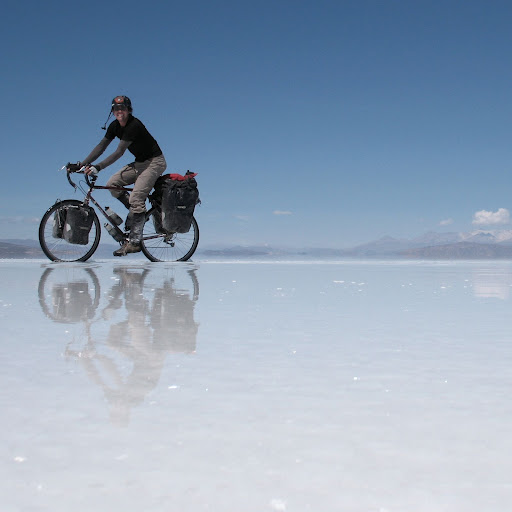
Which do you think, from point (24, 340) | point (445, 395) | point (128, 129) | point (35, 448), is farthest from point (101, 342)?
point (128, 129)

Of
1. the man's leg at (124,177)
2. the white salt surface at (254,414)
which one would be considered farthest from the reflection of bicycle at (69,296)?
the man's leg at (124,177)

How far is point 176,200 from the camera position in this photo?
9.38 metres

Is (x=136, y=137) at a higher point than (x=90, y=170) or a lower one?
higher

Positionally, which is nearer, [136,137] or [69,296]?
[69,296]

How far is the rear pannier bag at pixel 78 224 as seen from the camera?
9383 millimetres

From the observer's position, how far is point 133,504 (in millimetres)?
1062

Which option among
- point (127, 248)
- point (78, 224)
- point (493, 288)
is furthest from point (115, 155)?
point (493, 288)

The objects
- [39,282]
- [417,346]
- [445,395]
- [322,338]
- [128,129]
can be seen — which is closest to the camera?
[445,395]

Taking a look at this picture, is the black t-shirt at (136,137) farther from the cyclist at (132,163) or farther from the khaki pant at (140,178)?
the khaki pant at (140,178)

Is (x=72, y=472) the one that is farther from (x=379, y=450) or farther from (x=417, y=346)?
(x=417, y=346)

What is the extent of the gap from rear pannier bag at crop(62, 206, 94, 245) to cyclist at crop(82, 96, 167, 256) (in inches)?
21.7

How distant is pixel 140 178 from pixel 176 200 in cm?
65

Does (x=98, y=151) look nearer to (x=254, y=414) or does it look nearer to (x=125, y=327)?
(x=125, y=327)

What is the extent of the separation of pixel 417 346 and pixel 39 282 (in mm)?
4407
